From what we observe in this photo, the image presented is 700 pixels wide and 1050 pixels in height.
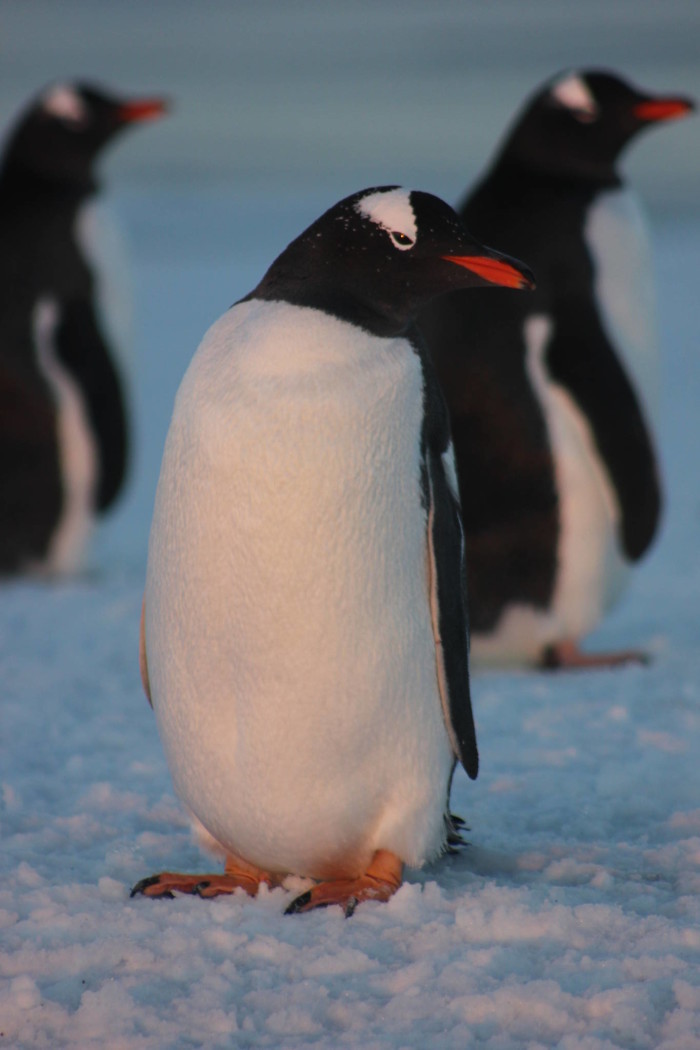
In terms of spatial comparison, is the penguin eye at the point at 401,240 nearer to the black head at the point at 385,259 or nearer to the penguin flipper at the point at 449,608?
the black head at the point at 385,259

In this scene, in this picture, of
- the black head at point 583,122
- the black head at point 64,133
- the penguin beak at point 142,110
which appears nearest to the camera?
the black head at point 583,122

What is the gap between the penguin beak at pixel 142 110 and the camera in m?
6.36

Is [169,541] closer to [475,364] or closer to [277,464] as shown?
[277,464]

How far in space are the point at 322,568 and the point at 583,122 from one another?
2.75m

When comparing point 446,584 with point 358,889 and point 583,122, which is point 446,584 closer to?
point 358,889

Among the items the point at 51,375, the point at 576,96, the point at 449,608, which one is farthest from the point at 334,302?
the point at 51,375

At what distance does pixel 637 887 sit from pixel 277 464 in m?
0.97

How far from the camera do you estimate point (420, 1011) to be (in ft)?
6.90

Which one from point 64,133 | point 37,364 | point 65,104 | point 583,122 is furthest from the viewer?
point 65,104

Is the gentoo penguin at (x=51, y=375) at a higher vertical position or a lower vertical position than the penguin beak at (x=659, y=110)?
lower

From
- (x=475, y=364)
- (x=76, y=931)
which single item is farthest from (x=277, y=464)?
(x=475, y=364)

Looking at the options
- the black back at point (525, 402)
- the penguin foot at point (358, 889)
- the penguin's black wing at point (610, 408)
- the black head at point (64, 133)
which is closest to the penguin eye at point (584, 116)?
the black back at point (525, 402)

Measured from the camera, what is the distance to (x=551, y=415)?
4.39m

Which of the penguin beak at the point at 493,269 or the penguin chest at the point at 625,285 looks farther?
the penguin chest at the point at 625,285
